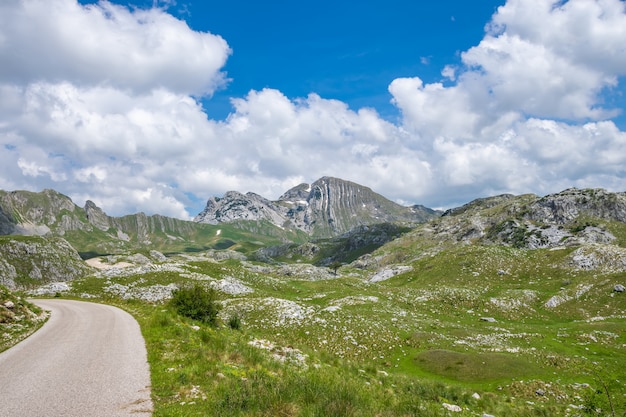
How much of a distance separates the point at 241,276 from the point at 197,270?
33.9 feet

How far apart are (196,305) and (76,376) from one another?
16955mm

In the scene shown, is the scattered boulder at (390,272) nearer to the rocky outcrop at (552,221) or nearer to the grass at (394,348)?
the grass at (394,348)

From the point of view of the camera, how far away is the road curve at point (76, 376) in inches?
422

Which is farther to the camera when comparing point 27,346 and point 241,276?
point 241,276

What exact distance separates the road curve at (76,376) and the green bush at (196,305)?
21.9ft

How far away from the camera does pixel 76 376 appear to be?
45.1 feet

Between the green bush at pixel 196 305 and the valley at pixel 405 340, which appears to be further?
the green bush at pixel 196 305

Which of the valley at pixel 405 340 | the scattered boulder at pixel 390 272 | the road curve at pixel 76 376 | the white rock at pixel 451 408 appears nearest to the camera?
the road curve at pixel 76 376

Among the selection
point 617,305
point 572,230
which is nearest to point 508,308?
point 617,305

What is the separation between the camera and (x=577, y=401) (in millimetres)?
22969

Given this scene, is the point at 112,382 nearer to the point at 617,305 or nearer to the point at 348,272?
the point at 617,305

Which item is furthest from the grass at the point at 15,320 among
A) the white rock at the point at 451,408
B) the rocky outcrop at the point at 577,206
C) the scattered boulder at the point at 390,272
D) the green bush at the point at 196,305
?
the rocky outcrop at the point at 577,206

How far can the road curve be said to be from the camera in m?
10.7

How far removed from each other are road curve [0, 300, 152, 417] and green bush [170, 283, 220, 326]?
6690 millimetres
